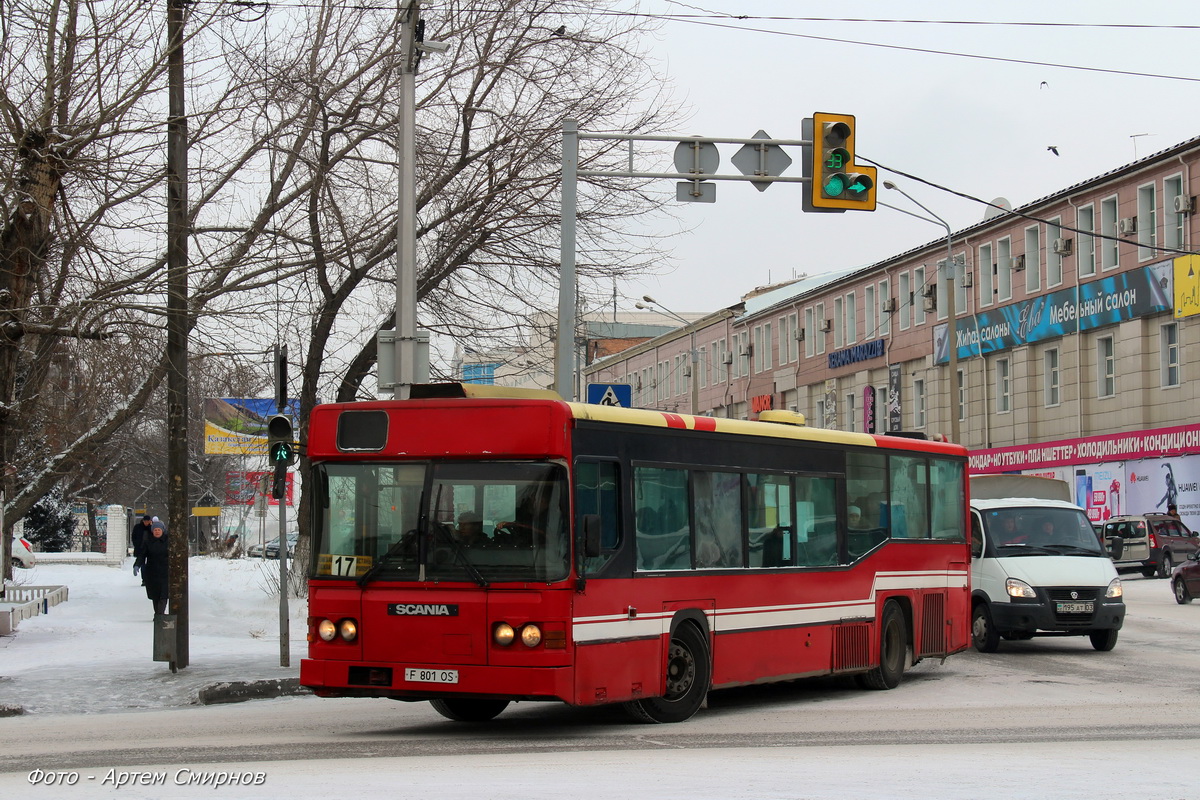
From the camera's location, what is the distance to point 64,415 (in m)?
26.5

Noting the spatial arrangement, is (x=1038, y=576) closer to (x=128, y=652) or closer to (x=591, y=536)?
(x=591, y=536)

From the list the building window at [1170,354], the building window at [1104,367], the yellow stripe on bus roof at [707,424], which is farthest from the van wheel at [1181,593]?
the building window at [1104,367]

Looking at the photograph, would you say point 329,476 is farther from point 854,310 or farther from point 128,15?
point 854,310

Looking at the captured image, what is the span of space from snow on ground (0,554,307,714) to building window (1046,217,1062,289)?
29.6 m

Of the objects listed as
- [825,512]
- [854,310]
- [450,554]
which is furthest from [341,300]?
[854,310]

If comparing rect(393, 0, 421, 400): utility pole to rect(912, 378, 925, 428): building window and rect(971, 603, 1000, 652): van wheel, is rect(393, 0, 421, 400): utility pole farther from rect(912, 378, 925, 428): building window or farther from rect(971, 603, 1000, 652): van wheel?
rect(912, 378, 925, 428): building window

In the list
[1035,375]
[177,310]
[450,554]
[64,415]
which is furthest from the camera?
[1035,375]

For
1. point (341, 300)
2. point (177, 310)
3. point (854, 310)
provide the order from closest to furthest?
point (177, 310), point (341, 300), point (854, 310)

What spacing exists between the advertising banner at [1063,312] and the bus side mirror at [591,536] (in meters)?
36.3

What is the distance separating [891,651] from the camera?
15836 millimetres

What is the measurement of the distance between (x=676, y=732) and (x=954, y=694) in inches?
178

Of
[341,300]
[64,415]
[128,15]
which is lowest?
[64,415]

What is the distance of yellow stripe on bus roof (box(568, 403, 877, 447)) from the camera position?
11547mm

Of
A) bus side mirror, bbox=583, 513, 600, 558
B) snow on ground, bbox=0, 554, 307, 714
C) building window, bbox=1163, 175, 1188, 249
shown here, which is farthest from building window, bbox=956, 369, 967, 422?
bus side mirror, bbox=583, 513, 600, 558
